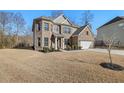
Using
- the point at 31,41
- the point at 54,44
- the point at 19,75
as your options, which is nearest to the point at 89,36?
the point at 54,44

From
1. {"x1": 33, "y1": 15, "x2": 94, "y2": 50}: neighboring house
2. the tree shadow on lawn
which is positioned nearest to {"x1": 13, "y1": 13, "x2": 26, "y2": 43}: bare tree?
{"x1": 33, "y1": 15, "x2": 94, "y2": 50}: neighboring house

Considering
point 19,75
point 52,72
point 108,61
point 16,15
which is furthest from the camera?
point 16,15

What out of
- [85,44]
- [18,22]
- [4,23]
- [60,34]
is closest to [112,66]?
[18,22]

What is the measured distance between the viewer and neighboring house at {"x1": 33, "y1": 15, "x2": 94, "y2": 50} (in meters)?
17.9

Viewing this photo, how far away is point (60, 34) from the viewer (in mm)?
22016

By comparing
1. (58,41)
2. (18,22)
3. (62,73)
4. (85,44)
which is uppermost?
(18,22)

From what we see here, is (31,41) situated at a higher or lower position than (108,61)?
higher

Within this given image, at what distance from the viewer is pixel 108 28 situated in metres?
22.7

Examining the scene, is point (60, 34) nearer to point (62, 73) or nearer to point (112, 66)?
point (112, 66)

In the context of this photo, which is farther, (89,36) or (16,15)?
(89,36)

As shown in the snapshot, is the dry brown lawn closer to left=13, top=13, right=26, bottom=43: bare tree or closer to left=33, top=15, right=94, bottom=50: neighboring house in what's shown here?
left=13, top=13, right=26, bottom=43: bare tree
